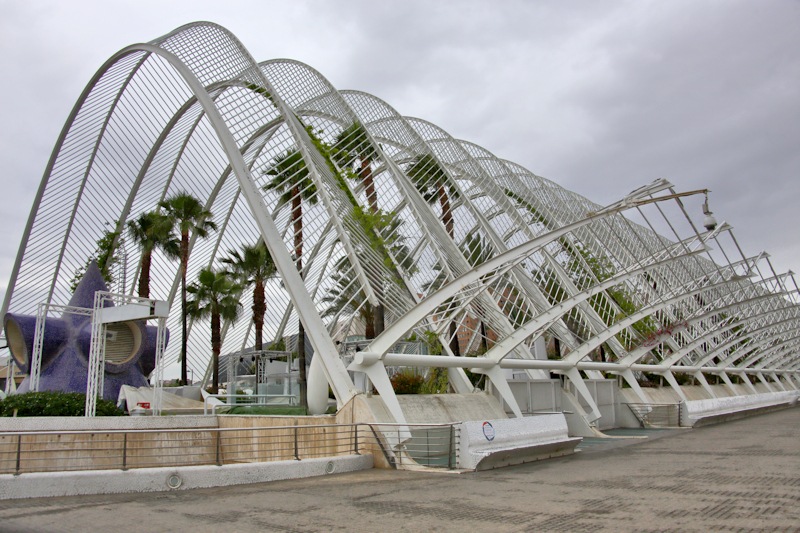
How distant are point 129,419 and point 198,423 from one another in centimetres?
221

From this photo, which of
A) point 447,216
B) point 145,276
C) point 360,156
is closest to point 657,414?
point 447,216

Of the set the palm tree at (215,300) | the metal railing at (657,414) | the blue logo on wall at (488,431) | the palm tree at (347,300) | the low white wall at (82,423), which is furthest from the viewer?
the palm tree at (215,300)

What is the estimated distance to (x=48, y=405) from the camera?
737 inches

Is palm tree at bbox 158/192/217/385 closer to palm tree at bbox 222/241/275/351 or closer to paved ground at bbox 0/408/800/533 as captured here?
palm tree at bbox 222/241/275/351

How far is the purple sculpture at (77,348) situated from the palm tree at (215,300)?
28.6ft

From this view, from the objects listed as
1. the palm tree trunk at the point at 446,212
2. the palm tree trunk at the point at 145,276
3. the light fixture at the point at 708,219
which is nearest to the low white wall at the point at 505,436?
the light fixture at the point at 708,219

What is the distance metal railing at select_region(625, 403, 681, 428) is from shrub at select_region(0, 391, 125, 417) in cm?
2081

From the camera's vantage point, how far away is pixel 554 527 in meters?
6.65

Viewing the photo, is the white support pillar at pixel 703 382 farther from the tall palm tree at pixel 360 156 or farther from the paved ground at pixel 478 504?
the paved ground at pixel 478 504

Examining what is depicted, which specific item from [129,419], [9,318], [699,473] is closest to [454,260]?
[129,419]

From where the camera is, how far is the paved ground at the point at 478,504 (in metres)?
6.89

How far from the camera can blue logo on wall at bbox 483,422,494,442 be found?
13136mm

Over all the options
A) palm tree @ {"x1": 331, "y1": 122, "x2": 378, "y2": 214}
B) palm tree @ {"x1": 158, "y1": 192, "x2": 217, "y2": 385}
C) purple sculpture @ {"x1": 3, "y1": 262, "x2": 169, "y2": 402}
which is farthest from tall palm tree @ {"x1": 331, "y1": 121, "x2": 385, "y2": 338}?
palm tree @ {"x1": 158, "y1": 192, "x2": 217, "y2": 385}

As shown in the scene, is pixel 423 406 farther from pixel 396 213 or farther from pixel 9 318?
pixel 9 318
